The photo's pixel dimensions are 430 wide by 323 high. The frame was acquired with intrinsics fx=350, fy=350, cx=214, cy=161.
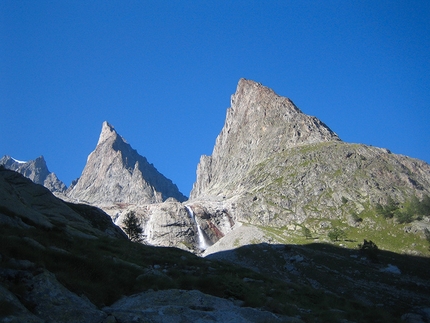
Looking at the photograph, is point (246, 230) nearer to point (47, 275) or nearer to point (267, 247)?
point (267, 247)

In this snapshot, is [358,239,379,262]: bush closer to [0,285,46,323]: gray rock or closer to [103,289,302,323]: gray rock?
[103,289,302,323]: gray rock

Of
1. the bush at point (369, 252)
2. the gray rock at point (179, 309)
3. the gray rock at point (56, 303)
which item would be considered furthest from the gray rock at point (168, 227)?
the gray rock at point (56, 303)

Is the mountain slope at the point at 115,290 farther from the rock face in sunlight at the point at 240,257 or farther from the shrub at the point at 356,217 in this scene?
the shrub at the point at 356,217

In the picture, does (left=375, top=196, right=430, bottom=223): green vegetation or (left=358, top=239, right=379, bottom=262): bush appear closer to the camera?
(left=358, top=239, right=379, bottom=262): bush

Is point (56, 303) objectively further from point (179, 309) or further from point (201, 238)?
point (201, 238)

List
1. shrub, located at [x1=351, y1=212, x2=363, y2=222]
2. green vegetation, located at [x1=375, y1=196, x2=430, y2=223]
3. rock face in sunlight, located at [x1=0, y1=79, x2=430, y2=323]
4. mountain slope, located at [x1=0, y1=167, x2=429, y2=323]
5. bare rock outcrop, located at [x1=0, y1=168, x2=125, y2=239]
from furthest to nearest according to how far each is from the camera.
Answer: shrub, located at [x1=351, y1=212, x2=363, y2=222], green vegetation, located at [x1=375, y1=196, x2=430, y2=223], bare rock outcrop, located at [x1=0, y1=168, x2=125, y2=239], rock face in sunlight, located at [x1=0, y1=79, x2=430, y2=323], mountain slope, located at [x1=0, y1=167, x2=429, y2=323]

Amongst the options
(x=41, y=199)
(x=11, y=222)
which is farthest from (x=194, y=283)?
(x=41, y=199)

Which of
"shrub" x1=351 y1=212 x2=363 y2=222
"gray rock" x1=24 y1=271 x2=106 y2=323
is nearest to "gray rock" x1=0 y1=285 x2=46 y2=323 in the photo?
"gray rock" x1=24 y1=271 x2=106 y2=323

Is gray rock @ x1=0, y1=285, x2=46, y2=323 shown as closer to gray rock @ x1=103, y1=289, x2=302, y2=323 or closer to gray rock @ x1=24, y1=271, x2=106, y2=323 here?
gray rock @ x1=24, y1=271, x2=106, y2=323

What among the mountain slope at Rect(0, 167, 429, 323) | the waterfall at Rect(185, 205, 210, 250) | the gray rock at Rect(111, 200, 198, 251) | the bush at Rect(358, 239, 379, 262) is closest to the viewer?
the mountain slope at Rect(0, 167, 429, 323)

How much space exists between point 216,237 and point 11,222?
16652 cm

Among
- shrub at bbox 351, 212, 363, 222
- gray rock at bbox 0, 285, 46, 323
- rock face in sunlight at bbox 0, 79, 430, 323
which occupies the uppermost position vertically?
shrub at bbox 351, 212, 363, 222

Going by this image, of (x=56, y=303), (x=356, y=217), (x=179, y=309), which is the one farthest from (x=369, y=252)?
(x=56, y=303)

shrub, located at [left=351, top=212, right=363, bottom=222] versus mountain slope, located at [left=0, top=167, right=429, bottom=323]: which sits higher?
shrub, located at [left=351, top=212, right=363, bottom=222]
